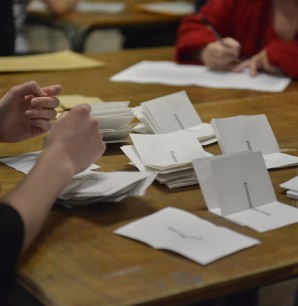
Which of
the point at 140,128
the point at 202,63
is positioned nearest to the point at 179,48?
the point at 202,63

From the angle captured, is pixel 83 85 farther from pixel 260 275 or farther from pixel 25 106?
pixel 260 275

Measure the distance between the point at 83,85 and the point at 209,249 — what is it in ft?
3.90

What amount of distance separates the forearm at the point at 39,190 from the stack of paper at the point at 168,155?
0.68ft

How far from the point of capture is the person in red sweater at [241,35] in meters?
2.39

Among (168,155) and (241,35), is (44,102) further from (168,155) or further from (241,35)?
(241,35)

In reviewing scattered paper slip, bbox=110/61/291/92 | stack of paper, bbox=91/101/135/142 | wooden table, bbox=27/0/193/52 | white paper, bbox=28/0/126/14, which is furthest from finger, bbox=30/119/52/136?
white paper, bbox=28/0/126/14

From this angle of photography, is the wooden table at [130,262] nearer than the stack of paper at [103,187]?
Yes

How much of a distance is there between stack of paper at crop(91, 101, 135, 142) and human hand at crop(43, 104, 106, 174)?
0.29 m

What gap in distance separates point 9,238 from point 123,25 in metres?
2.85

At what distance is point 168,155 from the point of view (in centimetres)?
144

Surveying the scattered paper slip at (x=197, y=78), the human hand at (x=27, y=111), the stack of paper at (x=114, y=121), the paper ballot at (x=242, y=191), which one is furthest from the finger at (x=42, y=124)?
the scattered paper slip at (x=197, y=78)

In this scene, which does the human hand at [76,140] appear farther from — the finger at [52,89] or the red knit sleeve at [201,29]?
the red knit sleeve at [201,29]

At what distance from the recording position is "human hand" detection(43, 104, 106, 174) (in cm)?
124

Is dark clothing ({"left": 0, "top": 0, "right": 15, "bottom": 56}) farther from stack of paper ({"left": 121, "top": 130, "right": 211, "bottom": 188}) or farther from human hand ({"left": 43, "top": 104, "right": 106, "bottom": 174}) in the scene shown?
human hand ({"left": 43, "top": 104, "right": 106, "bottom": 174})
